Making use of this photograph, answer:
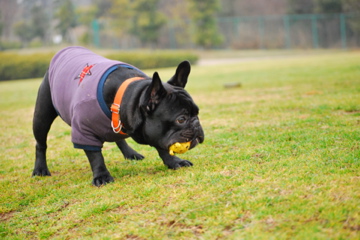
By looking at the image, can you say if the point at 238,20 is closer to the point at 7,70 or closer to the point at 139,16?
the point at 139,16

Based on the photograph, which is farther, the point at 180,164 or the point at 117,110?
the point at 180,164

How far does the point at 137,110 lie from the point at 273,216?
164cm

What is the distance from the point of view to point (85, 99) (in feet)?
13.6

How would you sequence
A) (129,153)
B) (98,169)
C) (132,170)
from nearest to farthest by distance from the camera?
(98,169), (132,170), (129,153)

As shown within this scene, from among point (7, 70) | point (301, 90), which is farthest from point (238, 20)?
point (301, 90)

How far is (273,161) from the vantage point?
4.11m

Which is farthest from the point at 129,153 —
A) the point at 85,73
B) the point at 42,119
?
the point at 85,73

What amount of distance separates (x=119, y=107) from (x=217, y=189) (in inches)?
48.5

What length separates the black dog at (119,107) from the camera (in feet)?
12.7

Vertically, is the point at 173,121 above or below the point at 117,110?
below

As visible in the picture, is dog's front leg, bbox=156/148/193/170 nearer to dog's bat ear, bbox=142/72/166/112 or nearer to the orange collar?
the orange collar

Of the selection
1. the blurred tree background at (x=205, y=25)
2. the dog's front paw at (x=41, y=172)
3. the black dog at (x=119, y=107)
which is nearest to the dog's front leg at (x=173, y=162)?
the black dog at (x=119, y=107)

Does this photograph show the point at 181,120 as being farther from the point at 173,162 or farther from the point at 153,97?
the point at 173,162

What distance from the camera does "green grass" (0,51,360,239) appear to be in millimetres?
2836
